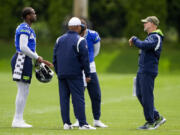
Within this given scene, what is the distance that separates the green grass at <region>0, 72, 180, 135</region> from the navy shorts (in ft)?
2.95

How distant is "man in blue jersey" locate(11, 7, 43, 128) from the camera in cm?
1071

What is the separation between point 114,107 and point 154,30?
5.95 metres

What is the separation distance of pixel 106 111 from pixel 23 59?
4794mm

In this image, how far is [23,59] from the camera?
1081 cm

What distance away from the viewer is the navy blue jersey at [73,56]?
10.1 metres

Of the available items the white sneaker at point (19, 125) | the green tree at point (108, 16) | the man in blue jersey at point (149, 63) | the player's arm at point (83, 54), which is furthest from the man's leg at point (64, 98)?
the green tree at point (108, 16)

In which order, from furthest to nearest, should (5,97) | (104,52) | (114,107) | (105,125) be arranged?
(104,52) < (5,97) < (114,107) < (105,125)

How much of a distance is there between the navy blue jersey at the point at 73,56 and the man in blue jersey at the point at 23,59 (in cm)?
72

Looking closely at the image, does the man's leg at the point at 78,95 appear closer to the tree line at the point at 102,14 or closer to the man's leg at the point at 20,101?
the man's leg at the point at 20,101

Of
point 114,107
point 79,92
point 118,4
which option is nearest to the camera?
point 79,92

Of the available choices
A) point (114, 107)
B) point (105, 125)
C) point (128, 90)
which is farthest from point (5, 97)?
point (105, 125)

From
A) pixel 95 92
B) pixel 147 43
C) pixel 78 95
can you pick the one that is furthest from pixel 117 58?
pixel 78 95

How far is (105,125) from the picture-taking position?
38.4 ft

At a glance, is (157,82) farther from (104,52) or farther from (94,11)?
(94,11)
